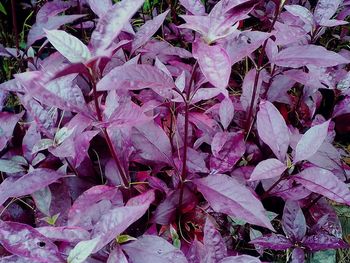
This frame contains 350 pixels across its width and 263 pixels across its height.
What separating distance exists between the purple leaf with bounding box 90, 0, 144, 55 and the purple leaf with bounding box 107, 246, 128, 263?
355mm

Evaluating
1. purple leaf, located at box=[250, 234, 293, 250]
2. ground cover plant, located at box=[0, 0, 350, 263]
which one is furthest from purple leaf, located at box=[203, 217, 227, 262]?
purple leaf, located at box=[250, 234, 293, 250]

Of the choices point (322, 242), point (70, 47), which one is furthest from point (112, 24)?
point (322, 242)

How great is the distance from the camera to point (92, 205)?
93 cm

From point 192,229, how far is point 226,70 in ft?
1.57

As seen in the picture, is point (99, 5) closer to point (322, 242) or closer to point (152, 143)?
point (152, 143)

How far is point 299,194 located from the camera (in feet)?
3.39

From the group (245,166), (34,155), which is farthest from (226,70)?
(34,155)

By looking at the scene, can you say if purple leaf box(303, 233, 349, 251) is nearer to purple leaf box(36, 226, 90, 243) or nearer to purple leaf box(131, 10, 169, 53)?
purple leaf box(36, 226, 90, 243)

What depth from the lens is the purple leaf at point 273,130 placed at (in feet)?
3.23

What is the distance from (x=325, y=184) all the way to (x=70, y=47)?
575mm

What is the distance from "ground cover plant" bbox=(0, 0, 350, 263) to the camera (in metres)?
0.77

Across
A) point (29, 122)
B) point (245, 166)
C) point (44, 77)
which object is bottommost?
point (245, 166)

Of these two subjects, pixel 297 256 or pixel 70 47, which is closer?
pixel 70 47

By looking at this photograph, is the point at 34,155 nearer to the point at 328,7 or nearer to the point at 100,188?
the point at 100,188
